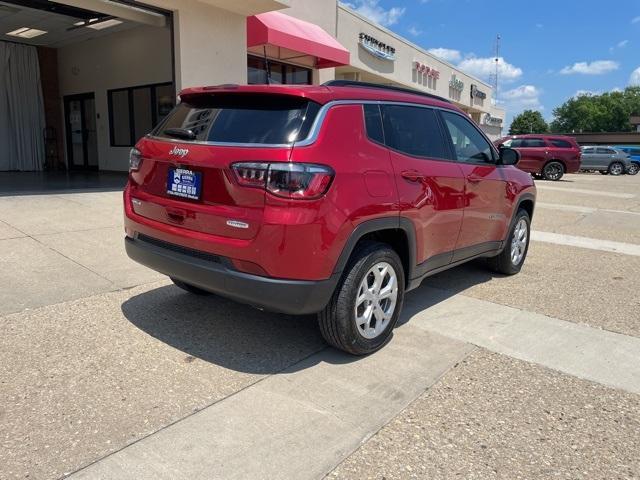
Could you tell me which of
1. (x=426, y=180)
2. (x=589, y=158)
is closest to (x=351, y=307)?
(x=426, y=180)

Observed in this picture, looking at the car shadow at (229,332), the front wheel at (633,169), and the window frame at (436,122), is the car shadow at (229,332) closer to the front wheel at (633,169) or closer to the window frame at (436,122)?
the window frame at (436,122)

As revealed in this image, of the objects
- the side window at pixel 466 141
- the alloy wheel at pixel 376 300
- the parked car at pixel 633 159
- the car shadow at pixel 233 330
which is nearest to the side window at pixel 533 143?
the parked car at pixel 633 159

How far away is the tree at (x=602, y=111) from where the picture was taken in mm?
120562

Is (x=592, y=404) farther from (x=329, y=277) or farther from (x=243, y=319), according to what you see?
(x=243, y=319)

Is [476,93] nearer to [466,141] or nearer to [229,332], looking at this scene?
[466,141]

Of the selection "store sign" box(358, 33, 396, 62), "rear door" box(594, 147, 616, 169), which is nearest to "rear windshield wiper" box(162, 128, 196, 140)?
"store sign" box(358, 33, 396, 62)

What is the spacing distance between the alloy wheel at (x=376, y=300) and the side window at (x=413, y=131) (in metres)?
0.93

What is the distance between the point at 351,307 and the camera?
11.3 feet

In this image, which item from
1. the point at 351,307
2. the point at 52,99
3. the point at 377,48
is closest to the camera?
the point at 351,307

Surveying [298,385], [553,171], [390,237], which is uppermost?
[390,237]

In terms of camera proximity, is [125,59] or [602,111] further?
[602,111]

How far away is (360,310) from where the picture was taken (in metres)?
3.63

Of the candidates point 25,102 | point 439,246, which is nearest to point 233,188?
point 439,246

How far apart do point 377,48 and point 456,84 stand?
39.1ft
